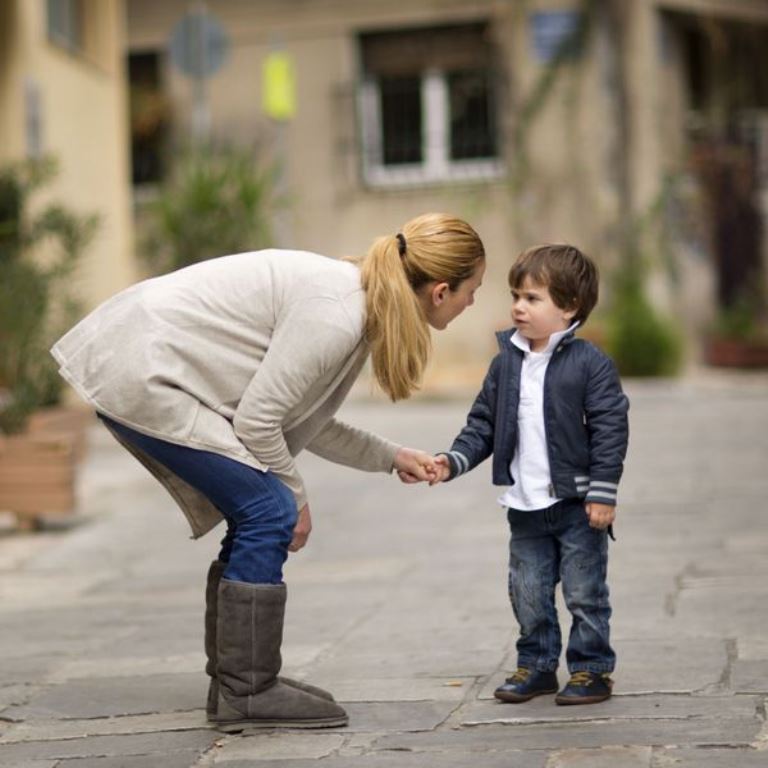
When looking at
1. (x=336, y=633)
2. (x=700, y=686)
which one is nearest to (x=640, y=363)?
(x=336, y=633)

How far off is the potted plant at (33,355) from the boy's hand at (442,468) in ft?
14.5

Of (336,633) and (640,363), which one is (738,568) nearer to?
(336,633)

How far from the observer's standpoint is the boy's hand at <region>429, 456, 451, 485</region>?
470cm

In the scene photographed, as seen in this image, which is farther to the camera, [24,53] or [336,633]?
[24,53]

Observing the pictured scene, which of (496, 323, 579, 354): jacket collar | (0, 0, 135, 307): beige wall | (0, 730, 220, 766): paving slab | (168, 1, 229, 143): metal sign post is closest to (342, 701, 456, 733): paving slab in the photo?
(0, 730, 220, 766): paving slab

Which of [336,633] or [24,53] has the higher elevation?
[24,53]

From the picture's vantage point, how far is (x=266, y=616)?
4504mm

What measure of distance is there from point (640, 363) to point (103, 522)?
7.69 meters

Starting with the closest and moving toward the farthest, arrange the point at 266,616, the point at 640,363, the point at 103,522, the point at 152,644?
the point at 266,616, the point at 152,644, the point at 103,522, the point at 640,363

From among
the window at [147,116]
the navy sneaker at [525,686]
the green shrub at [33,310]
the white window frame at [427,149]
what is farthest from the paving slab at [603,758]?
the window at [147,116]

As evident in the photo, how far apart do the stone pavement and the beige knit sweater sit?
2.52 feet

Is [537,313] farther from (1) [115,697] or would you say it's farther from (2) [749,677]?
(1) [115,697]

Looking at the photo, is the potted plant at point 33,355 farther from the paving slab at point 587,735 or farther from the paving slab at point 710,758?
the paving slab at point 710,758

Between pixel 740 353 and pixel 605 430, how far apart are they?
1274 cm
